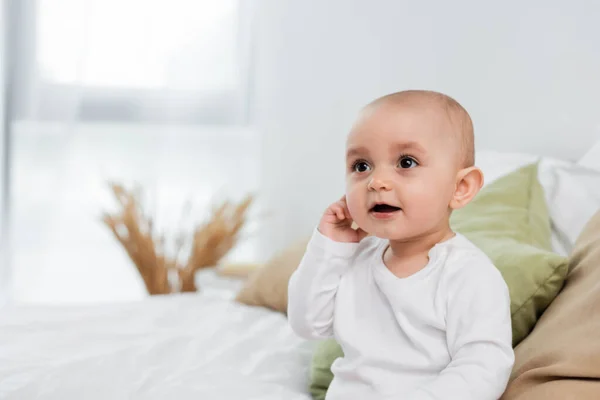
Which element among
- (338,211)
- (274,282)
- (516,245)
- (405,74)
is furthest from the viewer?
(405,74)

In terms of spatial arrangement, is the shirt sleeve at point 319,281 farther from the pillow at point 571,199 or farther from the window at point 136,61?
Result: the window at point 136,61

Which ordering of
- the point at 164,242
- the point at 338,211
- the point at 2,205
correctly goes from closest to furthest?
the point at 338,211, the point at 164,242, the point at 2,205

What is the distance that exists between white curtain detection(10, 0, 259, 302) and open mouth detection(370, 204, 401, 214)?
214 cm

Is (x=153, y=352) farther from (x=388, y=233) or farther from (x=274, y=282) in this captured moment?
(x=388, y=233)

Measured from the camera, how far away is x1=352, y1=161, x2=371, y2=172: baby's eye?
116 centimetres

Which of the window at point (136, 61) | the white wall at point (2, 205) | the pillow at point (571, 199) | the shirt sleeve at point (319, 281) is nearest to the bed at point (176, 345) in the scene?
the pillow at point (571, 199)

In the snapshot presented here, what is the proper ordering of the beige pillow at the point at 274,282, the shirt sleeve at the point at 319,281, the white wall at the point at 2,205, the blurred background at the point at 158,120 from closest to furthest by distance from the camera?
the shirt sleeve at the point at 319,281 → the beige pillow at the point at 274,282 → the blurred background at the point at 158,120 → the white wall at the point at 2,205

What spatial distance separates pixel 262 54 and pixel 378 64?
66 centimetres

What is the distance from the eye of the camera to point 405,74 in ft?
8.42

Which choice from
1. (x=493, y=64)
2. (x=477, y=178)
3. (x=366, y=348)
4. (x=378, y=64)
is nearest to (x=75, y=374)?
(x=366, y=348)

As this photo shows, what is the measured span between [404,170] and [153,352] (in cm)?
82

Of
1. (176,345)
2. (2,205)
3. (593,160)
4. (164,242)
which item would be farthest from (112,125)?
(593,160)

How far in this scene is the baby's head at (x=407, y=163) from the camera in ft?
3.68

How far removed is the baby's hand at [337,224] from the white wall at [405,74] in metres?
0.94
